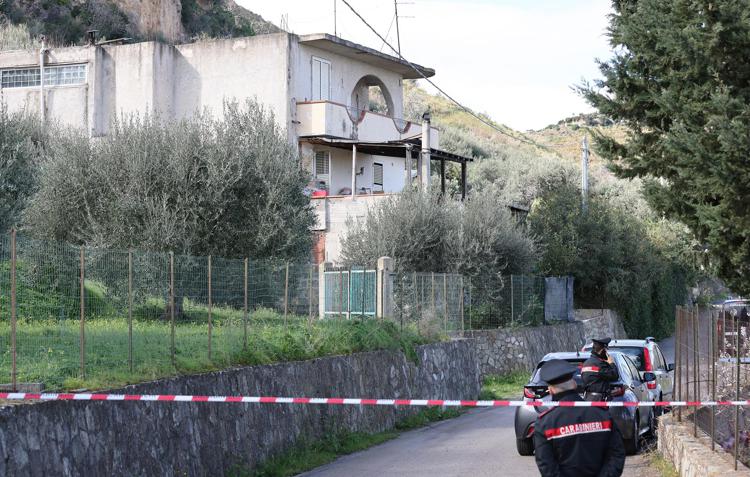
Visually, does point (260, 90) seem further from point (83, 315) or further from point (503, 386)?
point (83, 315)

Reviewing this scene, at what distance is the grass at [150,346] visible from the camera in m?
11.7

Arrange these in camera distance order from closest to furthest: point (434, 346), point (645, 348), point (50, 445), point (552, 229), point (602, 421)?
point (602, 421), point (50, 445), point (645, 348), point (434, 346), point (552, 229)

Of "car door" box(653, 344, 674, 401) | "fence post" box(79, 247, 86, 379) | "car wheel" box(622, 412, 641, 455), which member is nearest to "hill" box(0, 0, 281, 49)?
"car door" box(653, 344, 674, 401)

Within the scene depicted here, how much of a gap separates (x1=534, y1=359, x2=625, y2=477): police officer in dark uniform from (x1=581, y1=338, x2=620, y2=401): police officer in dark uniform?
707 centimetres

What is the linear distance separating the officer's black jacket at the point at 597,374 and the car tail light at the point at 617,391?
135 mm

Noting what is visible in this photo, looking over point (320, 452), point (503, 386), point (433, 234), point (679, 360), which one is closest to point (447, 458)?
point (320, 452)

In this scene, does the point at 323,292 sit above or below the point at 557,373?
above

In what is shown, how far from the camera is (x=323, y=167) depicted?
1625 inches

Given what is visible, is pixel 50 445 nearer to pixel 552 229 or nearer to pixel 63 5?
pixel 552 229

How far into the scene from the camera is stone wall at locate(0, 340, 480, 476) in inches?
401

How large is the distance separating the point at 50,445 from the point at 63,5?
197 feet

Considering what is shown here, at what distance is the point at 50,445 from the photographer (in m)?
10.3

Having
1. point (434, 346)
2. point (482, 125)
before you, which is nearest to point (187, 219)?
point (434, 346)

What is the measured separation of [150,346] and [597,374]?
6225mm
